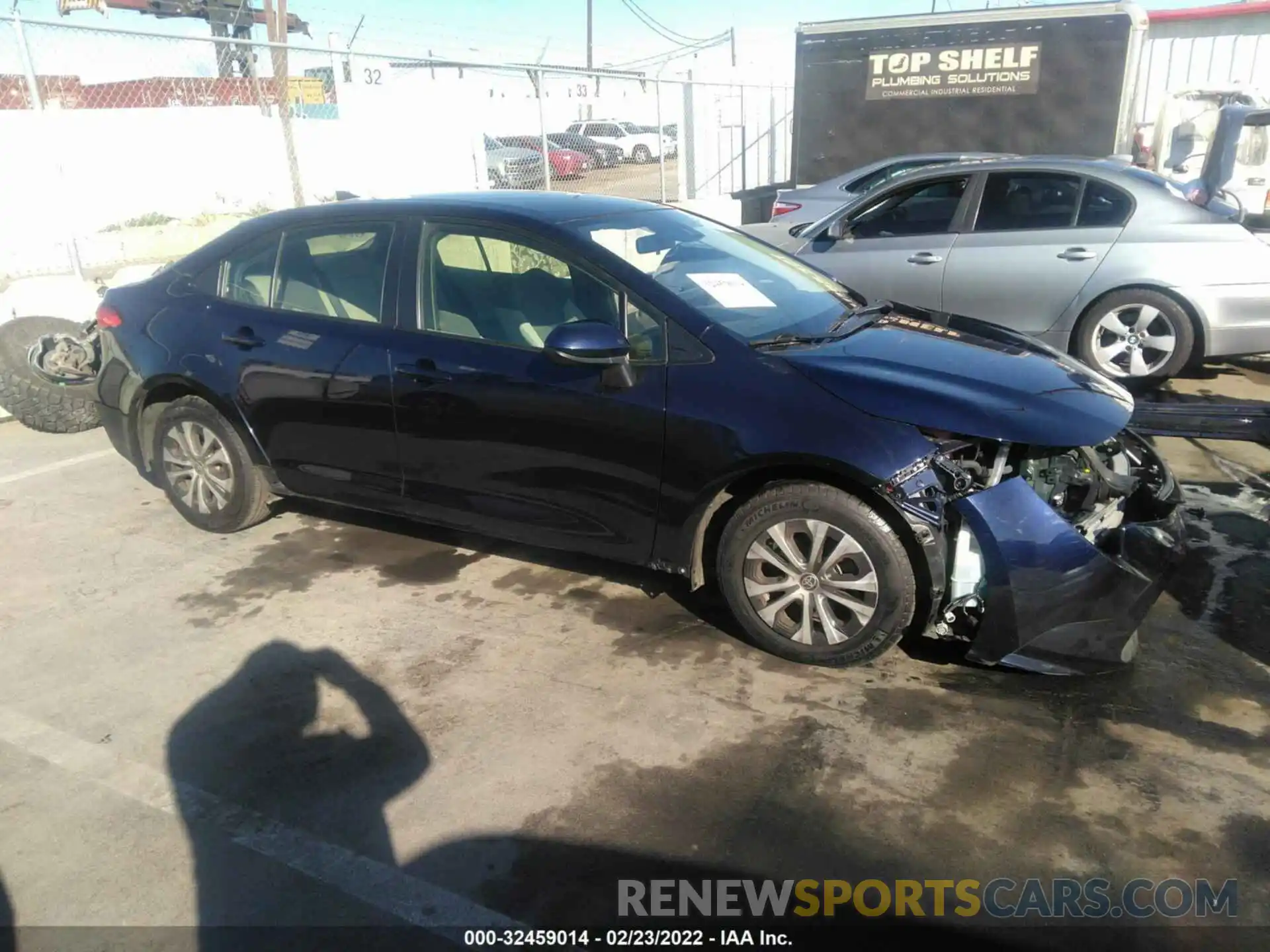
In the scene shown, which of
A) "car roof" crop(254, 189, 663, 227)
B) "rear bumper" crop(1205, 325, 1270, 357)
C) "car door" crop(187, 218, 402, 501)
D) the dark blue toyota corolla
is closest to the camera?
the dark blue toyota corolla

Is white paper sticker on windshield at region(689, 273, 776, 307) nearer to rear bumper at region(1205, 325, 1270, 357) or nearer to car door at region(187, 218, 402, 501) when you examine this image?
car door at region(187, 218, 402, 501)

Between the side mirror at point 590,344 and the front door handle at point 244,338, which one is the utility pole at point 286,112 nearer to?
the front door handle at point 244,338

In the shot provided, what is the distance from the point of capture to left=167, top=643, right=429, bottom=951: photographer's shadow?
2.58 m

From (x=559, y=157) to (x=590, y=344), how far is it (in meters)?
11.8

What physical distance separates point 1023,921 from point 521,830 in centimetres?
135

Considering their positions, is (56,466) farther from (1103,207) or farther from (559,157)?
(559,157)

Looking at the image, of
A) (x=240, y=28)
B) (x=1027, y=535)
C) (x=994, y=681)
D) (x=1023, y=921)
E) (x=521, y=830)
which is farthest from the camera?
(x=240, y=28)

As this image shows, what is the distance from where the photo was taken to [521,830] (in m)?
2.80

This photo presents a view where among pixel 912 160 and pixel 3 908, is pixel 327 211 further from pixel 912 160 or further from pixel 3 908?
pixel 912 160

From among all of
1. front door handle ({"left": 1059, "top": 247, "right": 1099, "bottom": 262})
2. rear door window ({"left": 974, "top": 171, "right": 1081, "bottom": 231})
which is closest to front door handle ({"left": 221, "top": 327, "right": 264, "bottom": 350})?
rear door window ({"left": 974, "top": 171, "right": 1081, "bottom": 231})

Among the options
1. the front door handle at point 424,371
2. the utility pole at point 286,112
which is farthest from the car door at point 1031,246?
the utility pole at point 286,112

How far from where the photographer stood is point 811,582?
3.46 meters

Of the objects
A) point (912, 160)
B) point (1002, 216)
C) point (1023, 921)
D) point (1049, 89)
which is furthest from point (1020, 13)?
point (1023, 921)

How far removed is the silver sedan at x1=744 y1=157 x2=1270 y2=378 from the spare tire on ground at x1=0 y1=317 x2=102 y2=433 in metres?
5.26
